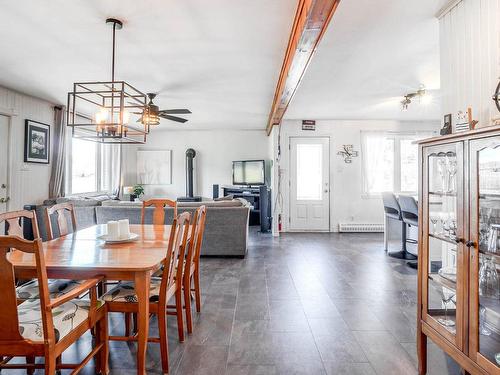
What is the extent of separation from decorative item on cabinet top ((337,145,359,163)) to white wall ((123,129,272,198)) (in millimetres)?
2048

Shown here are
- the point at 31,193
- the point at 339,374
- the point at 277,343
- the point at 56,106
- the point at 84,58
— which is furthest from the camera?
the point at 56,106

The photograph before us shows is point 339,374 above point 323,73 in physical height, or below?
below

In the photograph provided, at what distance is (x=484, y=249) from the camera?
55.5 inches

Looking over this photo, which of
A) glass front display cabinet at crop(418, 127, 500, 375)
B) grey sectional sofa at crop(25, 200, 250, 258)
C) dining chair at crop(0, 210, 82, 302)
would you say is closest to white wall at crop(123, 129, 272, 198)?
grey sectional sofa at crop(25, 200, 250, 258)

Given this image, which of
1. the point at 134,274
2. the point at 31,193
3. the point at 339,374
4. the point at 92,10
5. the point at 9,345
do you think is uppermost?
the point at 92,10

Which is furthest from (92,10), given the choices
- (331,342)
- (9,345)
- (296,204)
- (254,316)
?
(296,204)

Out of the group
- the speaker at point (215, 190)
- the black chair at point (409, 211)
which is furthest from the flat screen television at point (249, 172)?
the black chair at point (409, 211)

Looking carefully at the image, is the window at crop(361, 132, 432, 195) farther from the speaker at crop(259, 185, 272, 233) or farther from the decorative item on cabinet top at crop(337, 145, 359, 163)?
the speaker at crop(259, 185, 272, 233)

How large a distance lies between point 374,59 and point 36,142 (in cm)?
529

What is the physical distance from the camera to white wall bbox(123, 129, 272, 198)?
7707mm

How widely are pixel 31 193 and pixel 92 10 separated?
3.80 meters

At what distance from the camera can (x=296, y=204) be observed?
6.39m

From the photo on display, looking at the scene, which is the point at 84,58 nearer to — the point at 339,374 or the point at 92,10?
the point at 92,10

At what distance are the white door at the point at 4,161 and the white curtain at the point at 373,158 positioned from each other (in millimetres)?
6490
